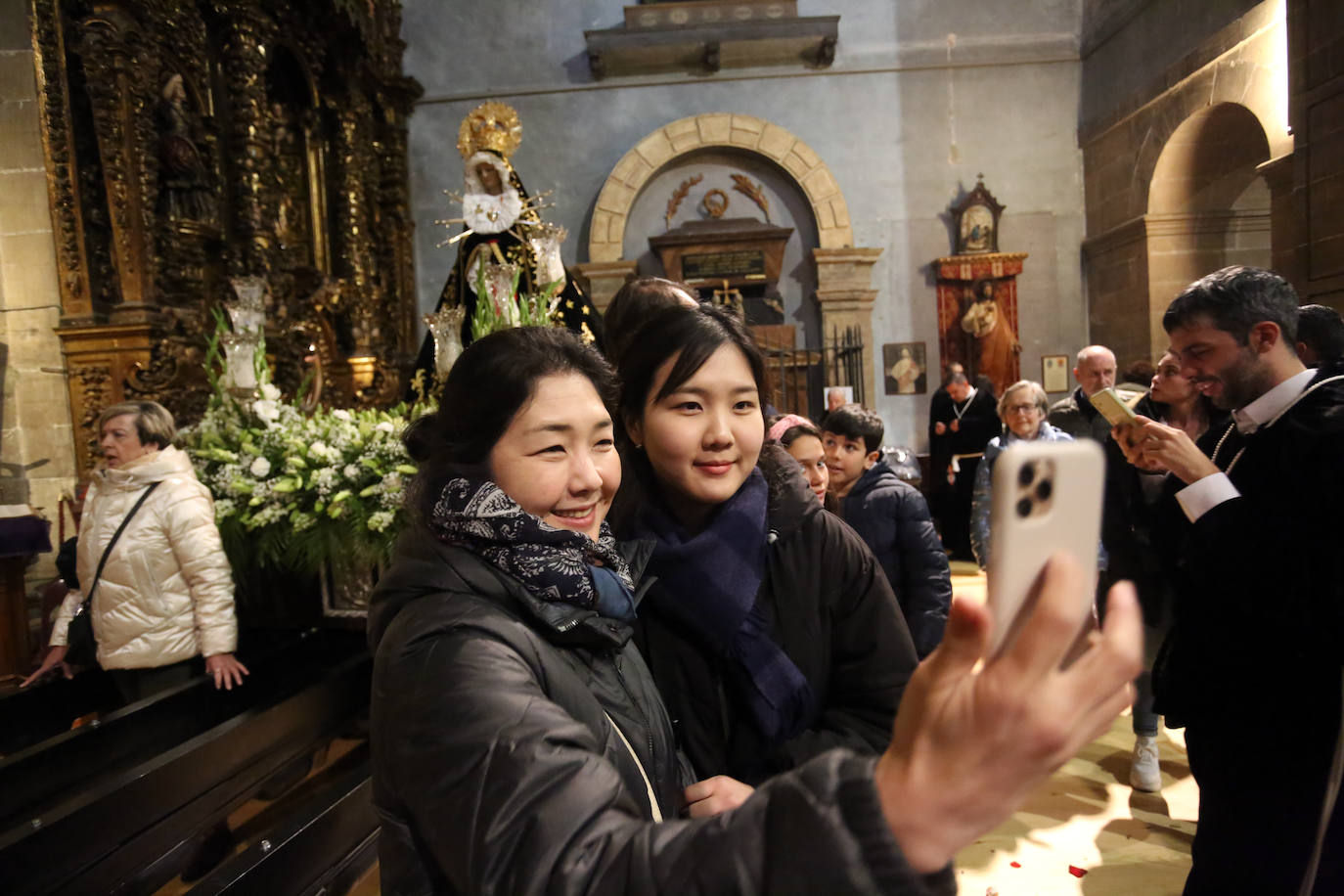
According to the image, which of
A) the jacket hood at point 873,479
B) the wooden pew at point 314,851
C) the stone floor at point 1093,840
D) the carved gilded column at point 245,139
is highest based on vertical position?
the carved gilded column at point 245,139

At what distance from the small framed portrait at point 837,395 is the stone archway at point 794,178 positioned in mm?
622

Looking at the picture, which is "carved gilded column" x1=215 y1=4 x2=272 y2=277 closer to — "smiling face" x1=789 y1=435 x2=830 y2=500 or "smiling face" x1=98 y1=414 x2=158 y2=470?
"smiling face" x1=98 y1=414 x2=158 y2=470

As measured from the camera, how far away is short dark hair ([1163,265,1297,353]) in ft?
5.81

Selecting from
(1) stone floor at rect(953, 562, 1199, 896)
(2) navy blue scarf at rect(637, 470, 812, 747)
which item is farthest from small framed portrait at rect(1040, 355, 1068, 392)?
(2) navy blue scarf at rect(637, 470, 812, 747)

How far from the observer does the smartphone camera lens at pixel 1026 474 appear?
0.43 metres

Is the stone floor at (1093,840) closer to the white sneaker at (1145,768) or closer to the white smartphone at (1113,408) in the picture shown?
the white sneaker at (1145,768)

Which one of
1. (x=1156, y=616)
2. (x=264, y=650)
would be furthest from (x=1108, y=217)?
(x=264, y=650)

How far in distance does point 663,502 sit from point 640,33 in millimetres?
9681

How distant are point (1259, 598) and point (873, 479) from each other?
1392 millimetres

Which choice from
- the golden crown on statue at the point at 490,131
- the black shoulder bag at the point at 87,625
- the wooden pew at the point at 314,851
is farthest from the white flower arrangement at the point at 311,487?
the golden crown on statue at the point at 490,131

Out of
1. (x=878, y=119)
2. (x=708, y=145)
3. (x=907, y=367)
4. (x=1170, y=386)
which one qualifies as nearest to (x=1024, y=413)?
(x=1170, y=386)

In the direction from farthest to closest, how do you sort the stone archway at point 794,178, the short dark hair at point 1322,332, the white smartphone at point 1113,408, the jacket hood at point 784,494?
the stone archway at point 794,178
the short dark hair at point 1322,332
the white smartphone at point 1113,408
the jacket hood at point 784,494

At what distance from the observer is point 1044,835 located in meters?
2.81

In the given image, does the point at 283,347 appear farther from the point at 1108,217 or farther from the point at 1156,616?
the point at 1108,217
